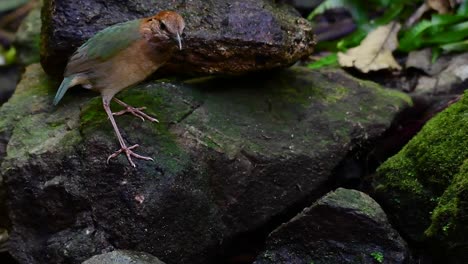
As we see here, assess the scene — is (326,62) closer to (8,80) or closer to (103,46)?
(103,46)

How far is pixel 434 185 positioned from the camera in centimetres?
381

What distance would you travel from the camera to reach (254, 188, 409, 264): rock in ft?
11.4

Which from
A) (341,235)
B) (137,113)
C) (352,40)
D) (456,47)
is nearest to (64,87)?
(137,113)

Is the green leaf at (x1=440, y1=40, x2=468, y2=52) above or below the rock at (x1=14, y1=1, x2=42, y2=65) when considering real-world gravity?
above

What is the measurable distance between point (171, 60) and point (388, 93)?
1646mm

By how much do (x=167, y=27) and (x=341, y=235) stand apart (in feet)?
4.99

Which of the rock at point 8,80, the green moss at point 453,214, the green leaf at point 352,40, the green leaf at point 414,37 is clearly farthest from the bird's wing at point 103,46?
the rock at point 8,80

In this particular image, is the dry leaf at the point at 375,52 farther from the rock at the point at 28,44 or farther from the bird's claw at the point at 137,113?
the rock at the point at 28,44

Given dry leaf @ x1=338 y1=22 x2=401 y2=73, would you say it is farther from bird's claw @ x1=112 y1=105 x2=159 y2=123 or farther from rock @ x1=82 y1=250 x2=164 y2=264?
rock @ x1=82 y1=250 x2=164 y2=264

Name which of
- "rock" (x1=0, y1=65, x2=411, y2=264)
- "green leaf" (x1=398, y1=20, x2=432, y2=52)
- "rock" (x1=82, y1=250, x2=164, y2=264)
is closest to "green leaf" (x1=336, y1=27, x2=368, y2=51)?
"green leaf" (x1=398, y1=20, x2=432, y2=52)

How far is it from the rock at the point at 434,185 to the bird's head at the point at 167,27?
4.97 feet

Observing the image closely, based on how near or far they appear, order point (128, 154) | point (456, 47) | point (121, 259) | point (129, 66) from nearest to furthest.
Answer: point (121, 259) → point (128, 154) → point (129, 66) → point (456, 47)

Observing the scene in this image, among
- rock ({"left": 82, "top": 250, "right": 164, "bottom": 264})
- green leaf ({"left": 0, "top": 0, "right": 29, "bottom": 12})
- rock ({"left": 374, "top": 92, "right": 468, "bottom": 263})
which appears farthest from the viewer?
green leaf ({"left": 0, "top": 0, "right": 29, "bottom": 12})

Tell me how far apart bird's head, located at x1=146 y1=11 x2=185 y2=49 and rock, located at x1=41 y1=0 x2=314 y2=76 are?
43cm
